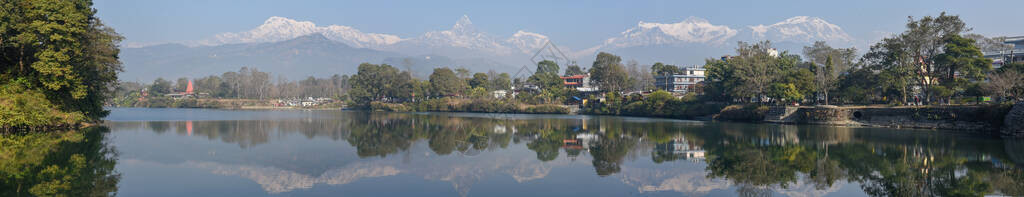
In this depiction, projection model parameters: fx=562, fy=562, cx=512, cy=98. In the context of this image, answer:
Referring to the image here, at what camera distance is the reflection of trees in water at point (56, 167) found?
12.0m

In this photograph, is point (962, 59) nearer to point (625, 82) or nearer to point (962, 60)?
point (962, 60)

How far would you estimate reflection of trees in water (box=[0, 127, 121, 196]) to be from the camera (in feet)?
39.5

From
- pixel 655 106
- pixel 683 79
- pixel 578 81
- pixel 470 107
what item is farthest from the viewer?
pixel 578 81

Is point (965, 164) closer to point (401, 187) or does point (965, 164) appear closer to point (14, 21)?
point (401, 187)

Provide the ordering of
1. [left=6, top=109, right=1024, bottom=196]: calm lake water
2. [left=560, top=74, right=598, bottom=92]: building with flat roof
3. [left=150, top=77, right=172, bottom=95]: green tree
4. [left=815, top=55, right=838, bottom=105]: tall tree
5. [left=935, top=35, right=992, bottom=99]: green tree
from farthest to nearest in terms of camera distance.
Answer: [left=150, top=77, right=172, bottom=95]: green tree
[left=560, top=74, right=598, bottom=92]: building with flat roof
[left=815, top=55, right=838, bottom=105]: tall tree
[left=935, top=35, right=992, bottom=99]: green tree
[left=6, top=109, right=1024, bottom=196]: calm lake water

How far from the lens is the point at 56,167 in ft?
49.6

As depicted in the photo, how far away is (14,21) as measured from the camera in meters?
25.2

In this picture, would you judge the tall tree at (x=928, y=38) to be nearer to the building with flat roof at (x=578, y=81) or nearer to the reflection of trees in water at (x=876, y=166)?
the reflection of trees in water at (x=876, y=166)

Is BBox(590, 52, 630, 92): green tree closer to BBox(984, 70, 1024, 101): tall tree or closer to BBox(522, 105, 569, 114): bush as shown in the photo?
BBox(522, 105, 569, 114): bush

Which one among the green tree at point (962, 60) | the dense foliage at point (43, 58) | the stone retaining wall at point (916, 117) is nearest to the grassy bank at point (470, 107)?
the stone retaining wall at point (916, 117)

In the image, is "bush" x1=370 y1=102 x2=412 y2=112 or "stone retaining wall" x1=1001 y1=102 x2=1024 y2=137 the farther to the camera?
"bush" x1=370 y1=102 x2=412 y2=112

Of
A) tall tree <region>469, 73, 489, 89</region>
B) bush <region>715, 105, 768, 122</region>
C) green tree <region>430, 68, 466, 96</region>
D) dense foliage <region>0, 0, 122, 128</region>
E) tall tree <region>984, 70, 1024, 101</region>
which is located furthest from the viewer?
tall tree <region>469, 73, 489, 89</region>

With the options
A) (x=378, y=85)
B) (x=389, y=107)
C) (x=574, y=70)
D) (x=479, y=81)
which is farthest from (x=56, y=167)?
(x=574, y=70)

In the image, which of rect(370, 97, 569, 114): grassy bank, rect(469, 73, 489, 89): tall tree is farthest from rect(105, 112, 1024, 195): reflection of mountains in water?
rect(469, 73, 489, 89): tall tree
